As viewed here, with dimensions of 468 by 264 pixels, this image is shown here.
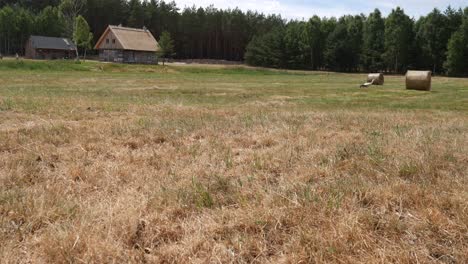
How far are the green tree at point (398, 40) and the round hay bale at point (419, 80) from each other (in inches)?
2190

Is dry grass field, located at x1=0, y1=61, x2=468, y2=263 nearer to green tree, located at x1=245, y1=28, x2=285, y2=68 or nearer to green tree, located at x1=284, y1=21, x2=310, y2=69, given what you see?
green tree, located at x1=284, y1=21, x2=310, y2=69

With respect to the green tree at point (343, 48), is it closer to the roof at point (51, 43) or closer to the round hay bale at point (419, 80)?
the roof at point (51, 43)

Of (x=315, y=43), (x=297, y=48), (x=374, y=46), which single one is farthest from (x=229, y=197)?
(x=297, y=48)

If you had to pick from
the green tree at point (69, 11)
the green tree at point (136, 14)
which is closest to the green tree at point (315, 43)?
the green tree at point (136, 14)

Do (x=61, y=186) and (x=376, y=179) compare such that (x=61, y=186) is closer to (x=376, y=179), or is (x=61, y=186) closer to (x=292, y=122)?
(x=376, y=179)

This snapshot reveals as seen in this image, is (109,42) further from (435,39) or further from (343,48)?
(435,39)

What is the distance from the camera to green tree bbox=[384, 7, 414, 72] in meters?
Answer: 80.1

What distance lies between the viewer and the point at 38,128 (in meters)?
8.01

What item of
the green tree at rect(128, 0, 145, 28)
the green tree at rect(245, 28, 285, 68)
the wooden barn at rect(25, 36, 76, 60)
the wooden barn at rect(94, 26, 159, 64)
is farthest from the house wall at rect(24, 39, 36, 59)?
the green tree at rect(245, 28, 285, 68)

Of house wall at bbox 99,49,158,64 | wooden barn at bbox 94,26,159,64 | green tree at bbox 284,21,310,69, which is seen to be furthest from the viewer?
green tree at bbox 284,21,310,69

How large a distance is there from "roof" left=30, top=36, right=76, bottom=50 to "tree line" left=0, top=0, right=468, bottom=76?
6.01 m

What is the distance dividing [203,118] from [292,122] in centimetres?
209

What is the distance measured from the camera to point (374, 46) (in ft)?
282

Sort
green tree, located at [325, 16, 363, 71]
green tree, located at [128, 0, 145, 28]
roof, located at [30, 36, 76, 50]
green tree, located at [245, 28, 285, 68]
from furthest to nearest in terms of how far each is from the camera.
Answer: green tree, located at [128, 0, 145, 28], green tree, located at [245, 28, 285, 68], green tree, located at [325, 16, 363, 71], roof, located at [30, 36, 76, 50]
